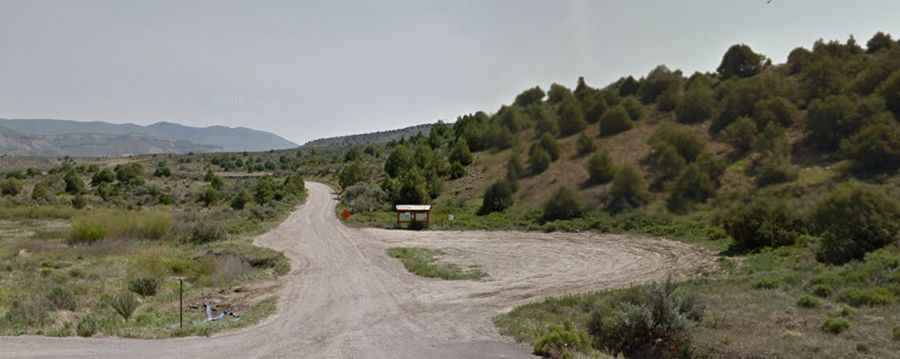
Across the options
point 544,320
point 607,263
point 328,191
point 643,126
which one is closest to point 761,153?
point 643,126

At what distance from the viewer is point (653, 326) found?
1319cm

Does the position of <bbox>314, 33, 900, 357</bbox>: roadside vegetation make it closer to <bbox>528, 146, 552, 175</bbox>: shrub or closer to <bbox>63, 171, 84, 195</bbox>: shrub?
<bbox>528, 146, 552, 175</bbox>: shrub

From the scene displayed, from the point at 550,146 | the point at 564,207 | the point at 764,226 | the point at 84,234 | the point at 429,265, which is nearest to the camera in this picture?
the point at 764,226

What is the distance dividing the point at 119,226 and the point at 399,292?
2537 centimetres

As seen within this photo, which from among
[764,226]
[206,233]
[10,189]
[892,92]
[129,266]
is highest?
[892,92]

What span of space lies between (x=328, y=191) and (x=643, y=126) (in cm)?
4126

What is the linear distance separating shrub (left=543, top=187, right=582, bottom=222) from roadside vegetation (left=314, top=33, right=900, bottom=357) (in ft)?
0.53

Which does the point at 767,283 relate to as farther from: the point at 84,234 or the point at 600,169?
the point at 84,234

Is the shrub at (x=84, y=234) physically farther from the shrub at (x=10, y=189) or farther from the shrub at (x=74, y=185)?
the shrub at (x=10, y=189)

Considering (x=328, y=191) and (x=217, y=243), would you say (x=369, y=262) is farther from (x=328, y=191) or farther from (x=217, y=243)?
(x=328, y=191)

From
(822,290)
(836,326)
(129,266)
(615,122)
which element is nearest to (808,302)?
(822,290)

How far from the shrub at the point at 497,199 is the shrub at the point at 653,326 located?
32.8 meters

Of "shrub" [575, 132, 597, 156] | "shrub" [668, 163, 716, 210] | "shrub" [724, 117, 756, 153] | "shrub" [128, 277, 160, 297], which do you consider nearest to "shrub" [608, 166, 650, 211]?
"shrub" [668, 163, 716, 210]

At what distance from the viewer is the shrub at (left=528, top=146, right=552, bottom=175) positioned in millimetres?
54812
